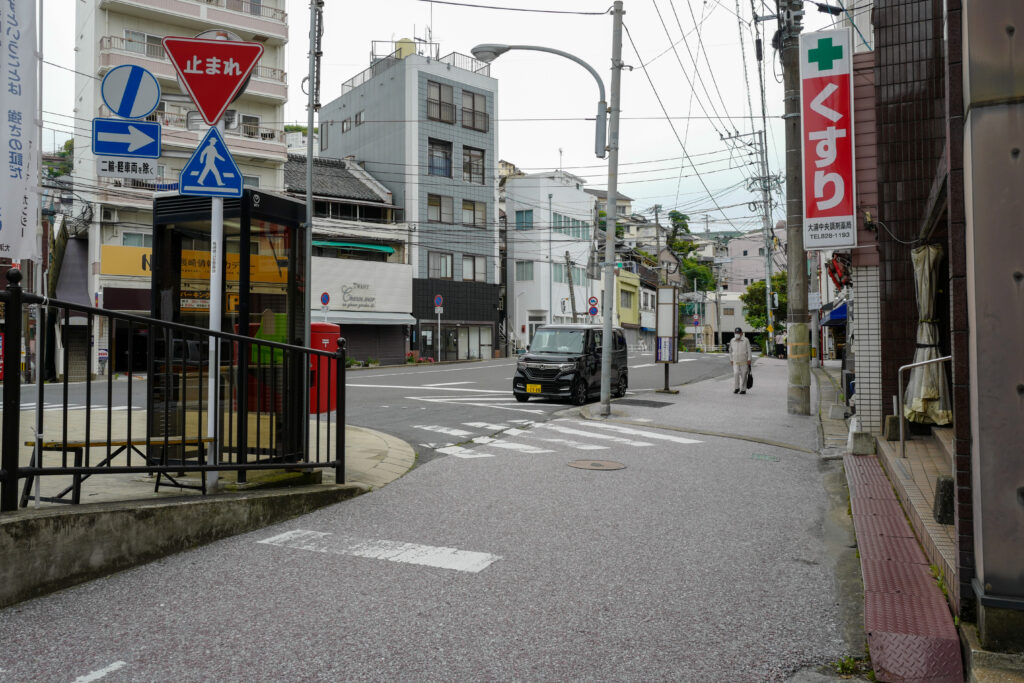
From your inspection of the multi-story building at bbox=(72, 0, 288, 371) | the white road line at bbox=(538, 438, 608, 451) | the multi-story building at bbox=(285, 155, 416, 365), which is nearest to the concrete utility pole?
the white road line at bbox=(538, 438, 608, 451)

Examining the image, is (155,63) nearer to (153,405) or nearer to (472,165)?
(472,165)

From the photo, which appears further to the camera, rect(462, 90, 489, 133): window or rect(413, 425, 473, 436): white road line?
rect(462, 90, 489, 133): window

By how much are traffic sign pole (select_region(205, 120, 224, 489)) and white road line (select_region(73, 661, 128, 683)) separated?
225 centimetres

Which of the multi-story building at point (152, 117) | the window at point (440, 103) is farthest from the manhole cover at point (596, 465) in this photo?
the window at point (440, 103)

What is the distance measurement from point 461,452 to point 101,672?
6307 millimetres

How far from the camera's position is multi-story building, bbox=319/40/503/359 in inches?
1590

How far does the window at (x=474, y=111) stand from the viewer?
43.2 m

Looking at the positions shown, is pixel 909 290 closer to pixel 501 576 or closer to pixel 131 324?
pixel 501 576

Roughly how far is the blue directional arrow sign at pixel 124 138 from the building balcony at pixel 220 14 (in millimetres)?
27896

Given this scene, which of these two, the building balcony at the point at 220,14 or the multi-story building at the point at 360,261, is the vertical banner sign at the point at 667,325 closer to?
the multi-story building at the point at 360,261

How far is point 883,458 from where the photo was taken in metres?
7.68

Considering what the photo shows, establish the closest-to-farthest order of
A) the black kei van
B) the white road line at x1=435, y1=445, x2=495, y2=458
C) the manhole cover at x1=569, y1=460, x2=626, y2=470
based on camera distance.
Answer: the manhole cover at x1=569, y1=460, x2=626, y2=470 → the white road line at x1=435, y1=445, x2=495, y2=458 → the black kei van

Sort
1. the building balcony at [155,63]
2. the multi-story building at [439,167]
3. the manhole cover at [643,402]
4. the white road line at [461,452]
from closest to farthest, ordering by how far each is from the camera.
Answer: the white road line at [461,452], the manhole cover at [643,402], the building balcony at [155,63], the multi-story building at [439,167]

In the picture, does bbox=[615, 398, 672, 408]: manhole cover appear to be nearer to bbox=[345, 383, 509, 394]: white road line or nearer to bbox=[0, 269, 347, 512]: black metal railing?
bbox=[345, 383, 509, 394]: white road line
